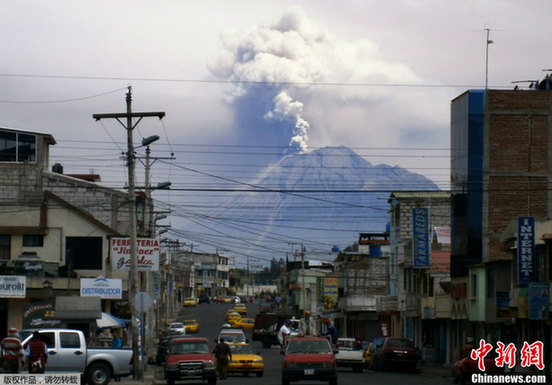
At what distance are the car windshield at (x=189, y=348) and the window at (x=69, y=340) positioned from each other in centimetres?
452

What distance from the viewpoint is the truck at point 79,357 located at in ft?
115

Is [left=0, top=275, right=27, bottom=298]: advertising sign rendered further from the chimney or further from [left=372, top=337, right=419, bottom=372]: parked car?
the chimney

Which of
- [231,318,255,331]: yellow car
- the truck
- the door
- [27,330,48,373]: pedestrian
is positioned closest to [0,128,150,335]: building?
the truck

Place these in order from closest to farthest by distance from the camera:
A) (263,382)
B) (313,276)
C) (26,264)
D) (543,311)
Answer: (263,382) < (543,311) < (26,264) < (313,276)

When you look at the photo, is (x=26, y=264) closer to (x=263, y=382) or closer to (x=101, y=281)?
(x=101, y=281)

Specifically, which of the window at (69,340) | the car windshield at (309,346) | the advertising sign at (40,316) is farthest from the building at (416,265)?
the window at (69,340)

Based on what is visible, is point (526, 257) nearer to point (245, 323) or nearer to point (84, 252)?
point (84, 252)

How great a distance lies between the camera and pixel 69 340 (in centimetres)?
3541

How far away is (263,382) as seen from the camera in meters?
38.6

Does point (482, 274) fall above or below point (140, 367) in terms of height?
above

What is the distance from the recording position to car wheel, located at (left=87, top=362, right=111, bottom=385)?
35281 mm

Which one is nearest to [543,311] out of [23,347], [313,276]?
[23,347]

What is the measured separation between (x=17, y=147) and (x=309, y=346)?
1531 inches

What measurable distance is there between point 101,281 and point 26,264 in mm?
10794
